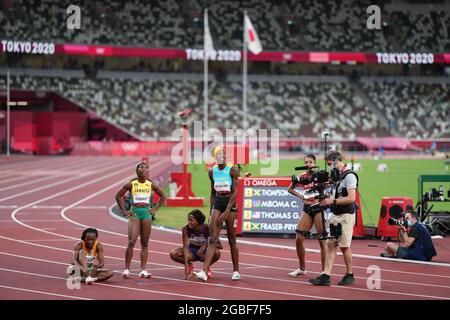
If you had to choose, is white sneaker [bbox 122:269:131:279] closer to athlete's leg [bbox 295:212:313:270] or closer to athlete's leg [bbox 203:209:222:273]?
athlete's leg [bbox 203:209:222:273]

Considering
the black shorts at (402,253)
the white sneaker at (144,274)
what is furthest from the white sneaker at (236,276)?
the black shorts at (402,253)

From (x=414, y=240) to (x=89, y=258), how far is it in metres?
5.72

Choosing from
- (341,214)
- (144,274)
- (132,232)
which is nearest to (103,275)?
(144,274)

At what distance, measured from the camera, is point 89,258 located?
13.0m

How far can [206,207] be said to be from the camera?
89.9ft

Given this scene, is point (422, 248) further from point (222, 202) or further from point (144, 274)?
point (144, 274)

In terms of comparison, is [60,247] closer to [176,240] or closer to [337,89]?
[176,240]

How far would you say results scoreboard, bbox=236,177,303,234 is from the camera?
19594 millimetres

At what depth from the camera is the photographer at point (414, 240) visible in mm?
15227

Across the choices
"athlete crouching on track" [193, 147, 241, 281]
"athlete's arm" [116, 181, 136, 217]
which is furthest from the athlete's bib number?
"athlete crouching on track" [193, 147, 241, 281]

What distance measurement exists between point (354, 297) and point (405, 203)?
7028 mm

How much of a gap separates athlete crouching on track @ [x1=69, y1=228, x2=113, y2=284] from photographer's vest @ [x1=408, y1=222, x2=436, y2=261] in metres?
Result: 5.38

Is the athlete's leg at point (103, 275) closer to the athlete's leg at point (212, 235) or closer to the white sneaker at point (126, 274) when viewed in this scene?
the white sneaker at point (126, 274)
